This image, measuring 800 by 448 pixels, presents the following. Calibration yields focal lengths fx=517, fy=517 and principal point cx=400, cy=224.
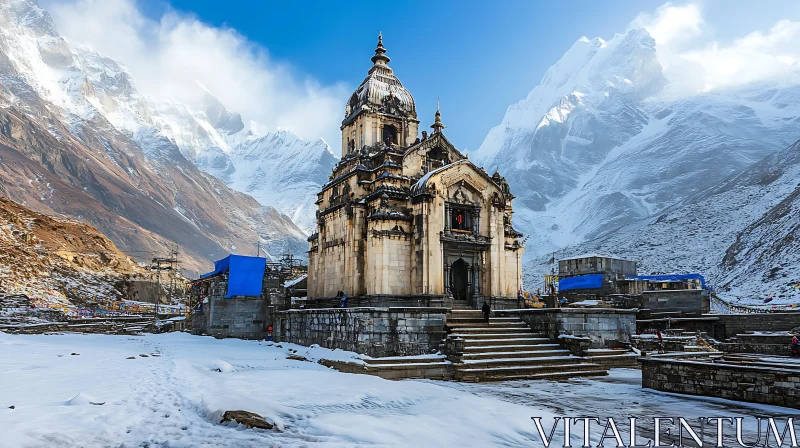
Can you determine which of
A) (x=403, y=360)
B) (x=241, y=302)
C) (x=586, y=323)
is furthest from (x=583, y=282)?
(x=403, y=360)

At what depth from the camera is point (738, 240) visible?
67.4m

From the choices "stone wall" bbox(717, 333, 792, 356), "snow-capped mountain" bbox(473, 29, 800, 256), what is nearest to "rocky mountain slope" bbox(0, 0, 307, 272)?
"snow-capped mountain" bbox(473, 29, 800, 256)

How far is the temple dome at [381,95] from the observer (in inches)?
1104

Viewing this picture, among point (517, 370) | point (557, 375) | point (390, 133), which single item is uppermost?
point (390, 133)

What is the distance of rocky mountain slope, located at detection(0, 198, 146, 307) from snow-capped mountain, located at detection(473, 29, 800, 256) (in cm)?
9251

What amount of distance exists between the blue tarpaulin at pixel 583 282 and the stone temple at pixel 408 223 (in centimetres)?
2038

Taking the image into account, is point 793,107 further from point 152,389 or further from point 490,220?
point 152,389

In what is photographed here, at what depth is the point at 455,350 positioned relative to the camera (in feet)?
52.6

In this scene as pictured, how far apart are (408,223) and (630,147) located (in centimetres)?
15903

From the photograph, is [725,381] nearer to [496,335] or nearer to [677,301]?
[496,335]

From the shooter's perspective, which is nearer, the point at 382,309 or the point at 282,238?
the point at 382,309

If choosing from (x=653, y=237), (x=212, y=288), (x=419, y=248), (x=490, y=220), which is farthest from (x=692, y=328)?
(x=653, y=237)

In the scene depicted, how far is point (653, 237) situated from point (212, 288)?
246 ft

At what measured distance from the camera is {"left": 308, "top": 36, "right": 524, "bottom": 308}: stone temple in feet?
74.4
